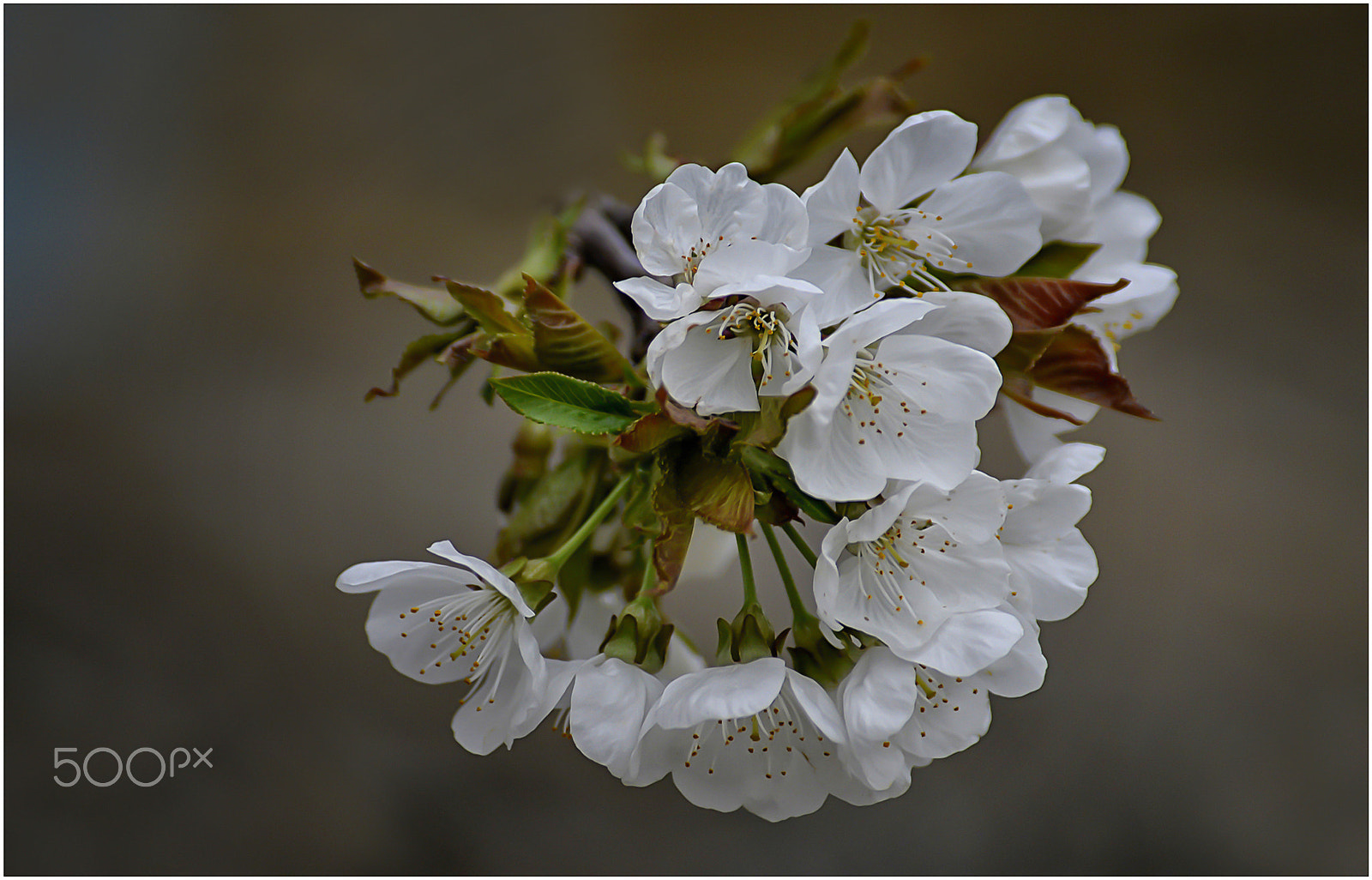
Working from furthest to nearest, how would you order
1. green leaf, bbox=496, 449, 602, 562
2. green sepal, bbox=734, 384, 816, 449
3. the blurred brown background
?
the blurred brown background → green leaf, bbox=496, 449, 602, 562 → green sepal, bbox=734, 384, 816, 449

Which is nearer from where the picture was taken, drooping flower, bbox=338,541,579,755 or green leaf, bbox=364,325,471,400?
drooping flower, bbox=338,541,579,755

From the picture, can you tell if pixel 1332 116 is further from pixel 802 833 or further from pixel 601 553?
pixel 601 553

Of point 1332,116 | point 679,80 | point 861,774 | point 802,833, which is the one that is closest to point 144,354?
point 679,80

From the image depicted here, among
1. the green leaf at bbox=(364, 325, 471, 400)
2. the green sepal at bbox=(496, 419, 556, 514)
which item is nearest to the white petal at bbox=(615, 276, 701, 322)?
the green leaf at bbox=(364, 325, 471, 400)

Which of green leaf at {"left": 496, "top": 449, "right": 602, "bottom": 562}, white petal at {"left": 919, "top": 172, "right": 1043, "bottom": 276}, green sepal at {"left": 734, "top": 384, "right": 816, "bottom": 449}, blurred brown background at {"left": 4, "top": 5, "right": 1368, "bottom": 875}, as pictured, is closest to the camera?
green sepal at {"left": 734, "top": 384, "right": 816, "bottom": 449}

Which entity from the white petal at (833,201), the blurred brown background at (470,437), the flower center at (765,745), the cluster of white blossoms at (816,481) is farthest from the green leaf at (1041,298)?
the blurred brown background at (470,437)

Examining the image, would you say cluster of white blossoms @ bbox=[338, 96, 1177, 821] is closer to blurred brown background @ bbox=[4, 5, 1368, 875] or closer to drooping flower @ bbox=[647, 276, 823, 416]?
drooping flower @ bbox=[647, 276, 823, 416]

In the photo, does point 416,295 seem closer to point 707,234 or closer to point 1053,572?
point 707,234
